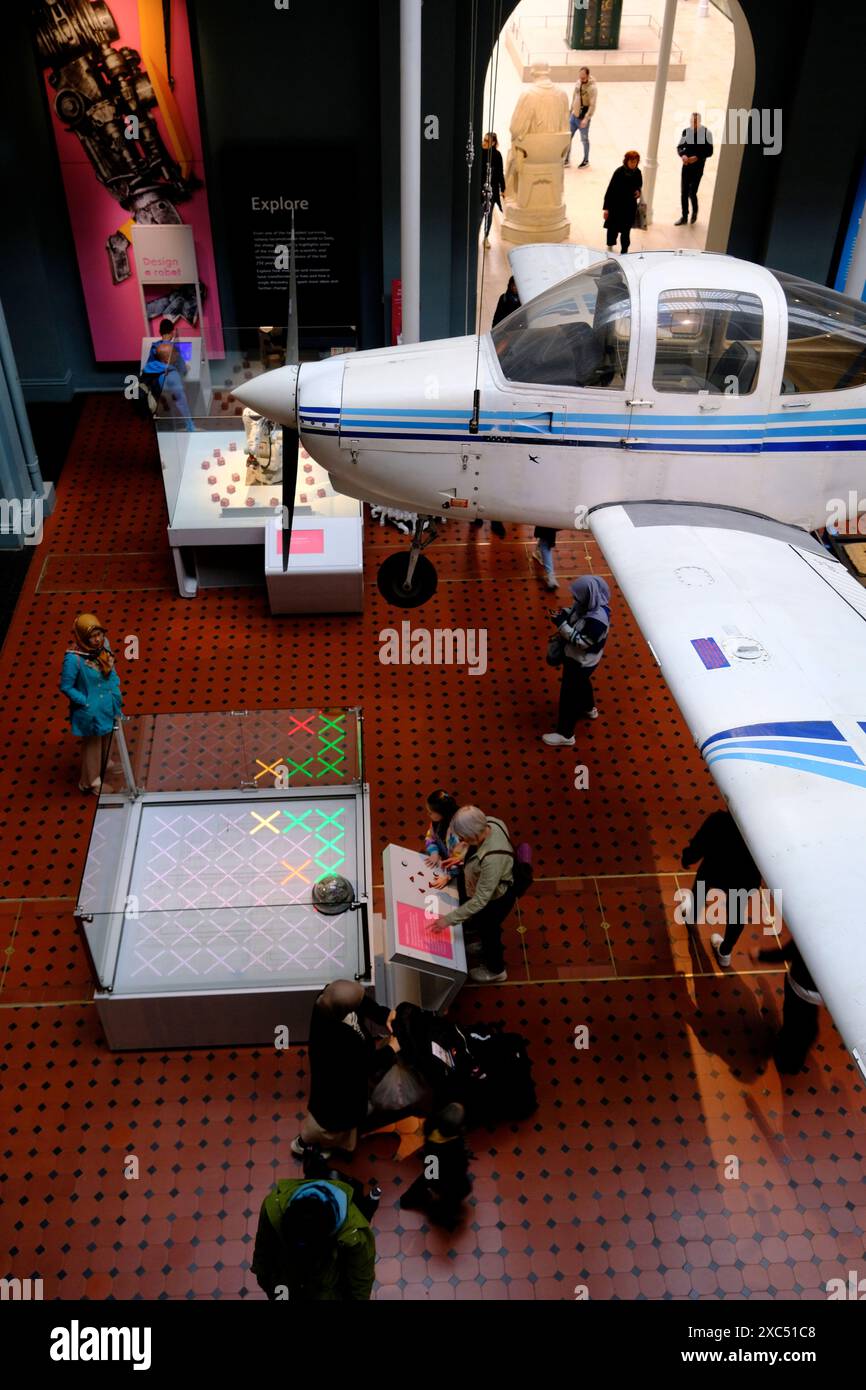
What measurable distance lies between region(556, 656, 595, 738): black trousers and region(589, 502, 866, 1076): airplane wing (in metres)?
1.21

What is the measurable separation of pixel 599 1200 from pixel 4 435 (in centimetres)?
817

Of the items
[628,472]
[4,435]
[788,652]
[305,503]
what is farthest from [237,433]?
[788,652]

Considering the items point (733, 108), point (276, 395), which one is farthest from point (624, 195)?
point (276, 395)

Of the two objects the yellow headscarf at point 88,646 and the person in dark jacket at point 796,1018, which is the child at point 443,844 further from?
the yellow headscarf at point 88,646

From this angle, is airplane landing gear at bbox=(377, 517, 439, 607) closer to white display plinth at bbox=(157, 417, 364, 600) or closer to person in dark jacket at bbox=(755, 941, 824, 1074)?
white display plinth at bbox=(157, 417, 364, 600)

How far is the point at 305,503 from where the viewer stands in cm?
1039

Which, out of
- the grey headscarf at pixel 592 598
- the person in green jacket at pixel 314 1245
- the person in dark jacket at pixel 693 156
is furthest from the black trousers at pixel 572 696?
the person in dark jacket at pixel 693 156

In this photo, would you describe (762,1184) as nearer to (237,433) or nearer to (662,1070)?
(662,1070)

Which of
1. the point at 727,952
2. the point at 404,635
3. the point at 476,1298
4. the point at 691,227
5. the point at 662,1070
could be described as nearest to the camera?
the point at 476,1298

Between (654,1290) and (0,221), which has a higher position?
(0,221)

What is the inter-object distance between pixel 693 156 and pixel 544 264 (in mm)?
7084

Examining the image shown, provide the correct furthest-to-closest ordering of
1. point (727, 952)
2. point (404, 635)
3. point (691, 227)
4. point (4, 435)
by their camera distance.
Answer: point (691, 227)
point (4, 435)
point (404, 635)
point (727, 952)

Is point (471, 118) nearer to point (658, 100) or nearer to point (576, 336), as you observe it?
point (576, 336)

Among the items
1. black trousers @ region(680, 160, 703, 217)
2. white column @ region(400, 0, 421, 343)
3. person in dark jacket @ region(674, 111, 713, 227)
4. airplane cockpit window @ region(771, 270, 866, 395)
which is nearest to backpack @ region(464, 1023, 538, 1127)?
airplane cockpit window @ region(771, 270, 866, 395)
